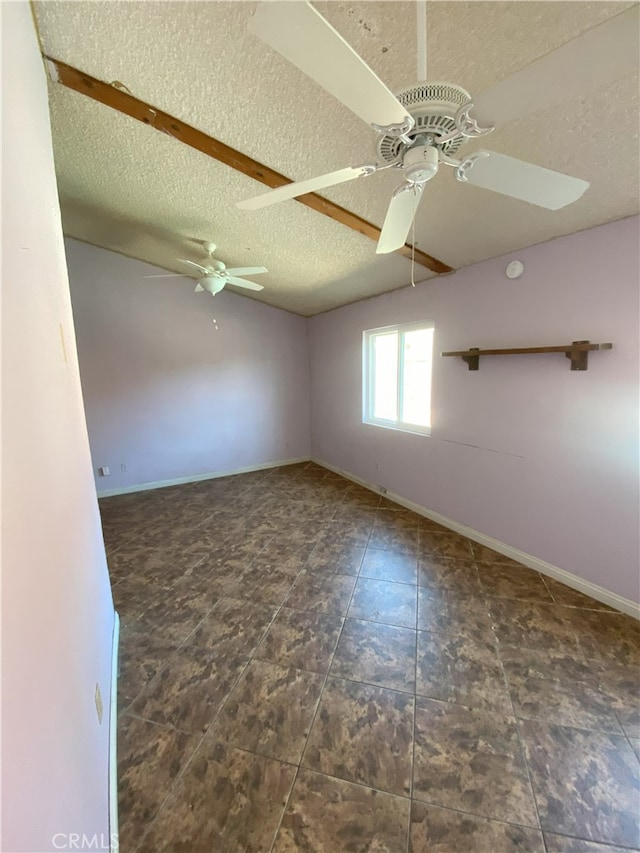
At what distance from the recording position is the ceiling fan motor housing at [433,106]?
2.75 ft

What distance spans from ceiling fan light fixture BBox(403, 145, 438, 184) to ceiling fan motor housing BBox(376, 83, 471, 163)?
0.12 ft

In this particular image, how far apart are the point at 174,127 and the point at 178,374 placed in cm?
304

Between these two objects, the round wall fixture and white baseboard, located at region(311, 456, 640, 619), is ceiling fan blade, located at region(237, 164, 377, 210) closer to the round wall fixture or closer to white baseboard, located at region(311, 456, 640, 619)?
the round wall fixture

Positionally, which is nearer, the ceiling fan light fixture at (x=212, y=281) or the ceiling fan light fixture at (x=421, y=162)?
the ceiling fan light fixture at (x=421, y=162)

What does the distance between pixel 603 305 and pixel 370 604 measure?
94.0 inches

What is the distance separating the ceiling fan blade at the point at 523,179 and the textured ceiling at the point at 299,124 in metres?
0.41

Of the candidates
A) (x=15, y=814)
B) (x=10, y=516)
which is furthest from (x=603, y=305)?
(x=15, y=814)

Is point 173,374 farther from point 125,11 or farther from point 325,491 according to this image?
point 125,11

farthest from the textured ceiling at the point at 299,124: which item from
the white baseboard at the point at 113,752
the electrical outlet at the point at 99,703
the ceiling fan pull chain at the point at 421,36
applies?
the white baseboard at the point at 113,752

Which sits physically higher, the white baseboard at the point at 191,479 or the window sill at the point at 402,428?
the window sill at the point at 402,428

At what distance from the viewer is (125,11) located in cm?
111

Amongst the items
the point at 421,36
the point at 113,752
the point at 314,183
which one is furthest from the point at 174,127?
the point at 113,752

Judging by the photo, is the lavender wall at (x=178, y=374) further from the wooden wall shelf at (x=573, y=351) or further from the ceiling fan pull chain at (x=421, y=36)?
the ceiling fan pull chain at (x=421, y=36)

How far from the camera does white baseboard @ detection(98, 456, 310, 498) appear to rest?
4.03 meters
